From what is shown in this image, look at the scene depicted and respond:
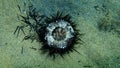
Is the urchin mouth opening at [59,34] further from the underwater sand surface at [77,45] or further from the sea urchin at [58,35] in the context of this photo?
the underwater sand surface at [77,45]

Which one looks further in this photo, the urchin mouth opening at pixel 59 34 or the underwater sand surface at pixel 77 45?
the underwater sand surface at pixel 77 45

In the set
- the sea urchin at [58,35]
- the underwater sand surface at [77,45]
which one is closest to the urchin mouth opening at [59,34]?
the sea urchin at [58,35]

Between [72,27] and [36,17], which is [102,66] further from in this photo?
[36,17]

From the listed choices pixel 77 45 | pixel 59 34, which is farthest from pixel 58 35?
pixel 77 45

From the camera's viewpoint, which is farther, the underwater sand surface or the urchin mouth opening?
the underwater sand surface

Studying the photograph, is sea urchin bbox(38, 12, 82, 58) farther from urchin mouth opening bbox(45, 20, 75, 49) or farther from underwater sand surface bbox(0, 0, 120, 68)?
underwater sand surface bbox(0, 0, 120, 68)

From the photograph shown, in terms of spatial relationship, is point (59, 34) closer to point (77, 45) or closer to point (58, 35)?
point (58, 35)

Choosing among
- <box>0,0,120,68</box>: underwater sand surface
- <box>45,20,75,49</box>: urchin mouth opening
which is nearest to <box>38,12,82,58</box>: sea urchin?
<box>45,20,75,49</box>: urchin mouth opening
